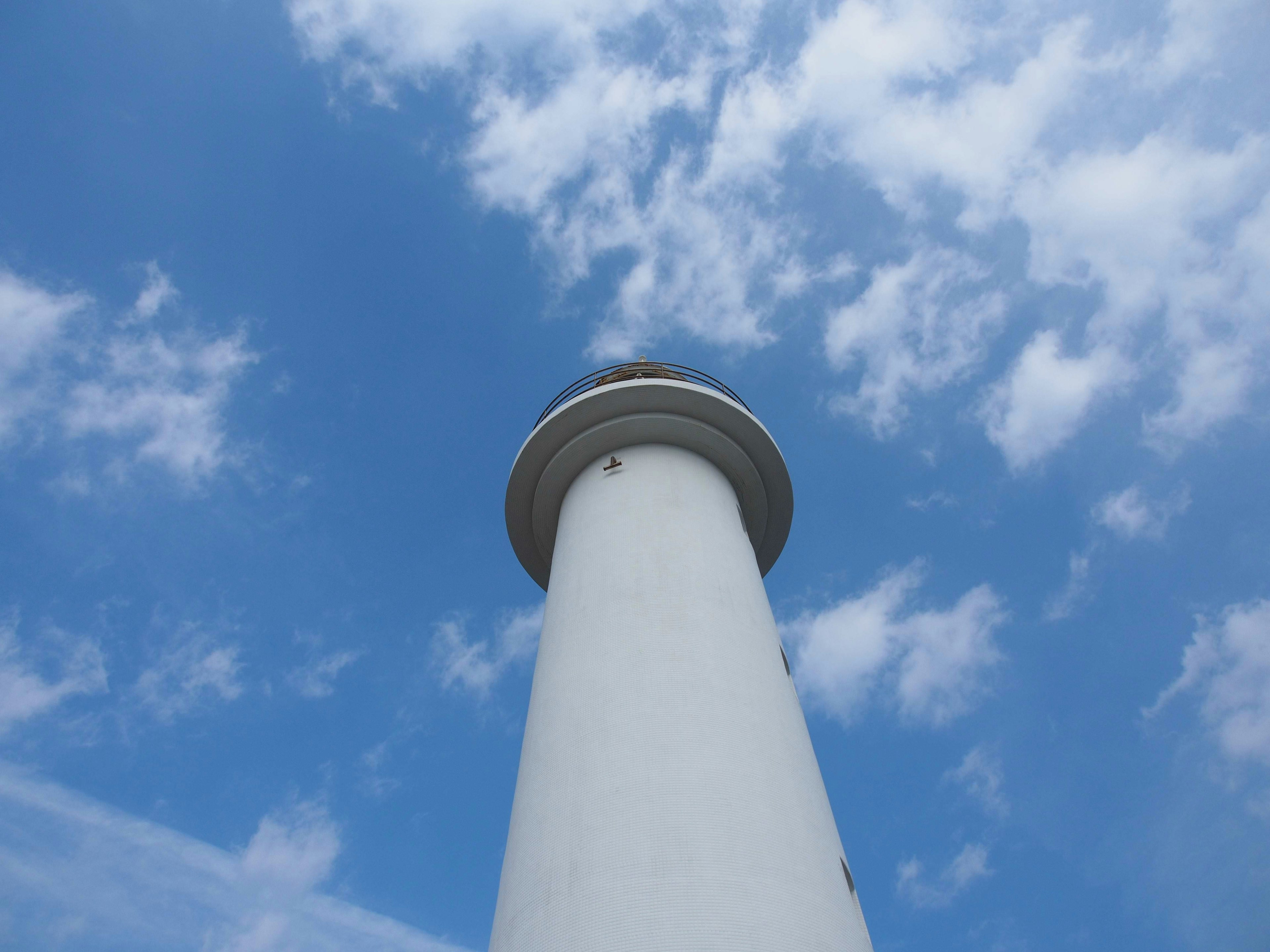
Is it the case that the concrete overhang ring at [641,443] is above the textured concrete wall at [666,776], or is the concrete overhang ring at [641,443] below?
above

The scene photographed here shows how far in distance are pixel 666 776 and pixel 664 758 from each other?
222mm

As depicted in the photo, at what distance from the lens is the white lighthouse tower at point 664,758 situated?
6.32 meters

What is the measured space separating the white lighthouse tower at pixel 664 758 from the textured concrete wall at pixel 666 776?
0.05 feet

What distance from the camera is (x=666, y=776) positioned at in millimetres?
7195

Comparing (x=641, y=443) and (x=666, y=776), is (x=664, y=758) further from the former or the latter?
(x=641, y=443)

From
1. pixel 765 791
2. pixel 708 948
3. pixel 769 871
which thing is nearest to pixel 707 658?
pixel 765 791

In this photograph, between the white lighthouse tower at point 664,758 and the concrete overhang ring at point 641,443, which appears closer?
the white lighthouse tower at point 664,758

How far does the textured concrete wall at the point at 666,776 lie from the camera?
630 cm

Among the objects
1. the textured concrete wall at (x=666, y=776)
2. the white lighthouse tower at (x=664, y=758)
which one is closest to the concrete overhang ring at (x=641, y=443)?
the white lighthouse tower at (x=664, y=758)

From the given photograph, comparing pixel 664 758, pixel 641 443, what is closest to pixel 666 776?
pixel 664 758

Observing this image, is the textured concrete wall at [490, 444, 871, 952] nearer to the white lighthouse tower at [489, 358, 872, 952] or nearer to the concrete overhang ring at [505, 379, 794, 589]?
the white lighthouse tower at [489, 358, 872, 952]

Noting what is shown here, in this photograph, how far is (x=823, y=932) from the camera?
638 cm

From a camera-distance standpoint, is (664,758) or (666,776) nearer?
(666,776)

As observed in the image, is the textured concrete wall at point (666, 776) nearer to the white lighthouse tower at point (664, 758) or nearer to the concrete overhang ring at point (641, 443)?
the white lighthouse tower at point (664, 758)
